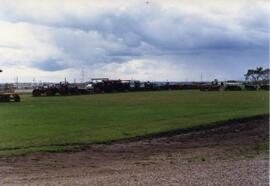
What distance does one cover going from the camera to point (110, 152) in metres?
18.0

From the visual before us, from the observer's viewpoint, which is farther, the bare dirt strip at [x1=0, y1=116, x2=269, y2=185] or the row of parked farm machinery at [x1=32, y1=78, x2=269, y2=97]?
the row of parked farm machinery at [x1=32, y1=78, x2=269, y2=97]

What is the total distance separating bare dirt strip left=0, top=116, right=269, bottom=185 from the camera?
40.5 feet

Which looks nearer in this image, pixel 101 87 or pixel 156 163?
pixel 156 163

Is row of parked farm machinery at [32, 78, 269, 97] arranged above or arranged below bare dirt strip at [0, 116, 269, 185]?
above

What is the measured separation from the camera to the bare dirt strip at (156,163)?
40.5ft

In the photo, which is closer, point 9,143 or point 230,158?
point 230,158

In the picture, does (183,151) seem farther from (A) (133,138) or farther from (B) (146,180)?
(B) (146,180)

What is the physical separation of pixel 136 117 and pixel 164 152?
37.1 feet

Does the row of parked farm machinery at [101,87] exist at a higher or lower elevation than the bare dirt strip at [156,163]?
higher

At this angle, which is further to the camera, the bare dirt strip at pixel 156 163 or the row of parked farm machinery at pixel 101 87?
the row of parked farm machinery at pixel 101 87

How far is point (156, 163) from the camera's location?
51.0 feet

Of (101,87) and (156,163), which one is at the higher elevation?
Answer: (101,87)

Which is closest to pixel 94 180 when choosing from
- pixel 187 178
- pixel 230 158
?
pixel 187 178

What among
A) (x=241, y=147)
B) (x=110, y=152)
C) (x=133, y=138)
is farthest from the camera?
(x=133, y=138)
